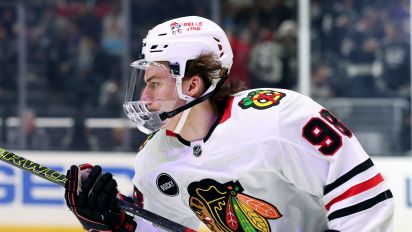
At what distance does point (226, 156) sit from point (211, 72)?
258mm

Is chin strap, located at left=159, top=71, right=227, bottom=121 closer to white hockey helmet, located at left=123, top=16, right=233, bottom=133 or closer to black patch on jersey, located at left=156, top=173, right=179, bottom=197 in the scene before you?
white hockey helmet, located at left=123, top=16, right=233, bottom=133

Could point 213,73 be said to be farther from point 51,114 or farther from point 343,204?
point 51,114

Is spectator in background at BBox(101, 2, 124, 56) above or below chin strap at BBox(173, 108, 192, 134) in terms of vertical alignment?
below

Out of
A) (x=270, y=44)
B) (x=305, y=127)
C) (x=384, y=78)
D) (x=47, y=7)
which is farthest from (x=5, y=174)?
(x=305, y=127)

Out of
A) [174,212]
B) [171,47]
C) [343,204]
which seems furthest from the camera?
[174,212]

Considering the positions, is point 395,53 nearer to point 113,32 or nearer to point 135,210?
point 113,32

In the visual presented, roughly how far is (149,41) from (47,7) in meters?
2.97

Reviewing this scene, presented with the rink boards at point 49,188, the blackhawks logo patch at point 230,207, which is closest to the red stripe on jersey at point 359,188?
the blackhawks logo patch at point 230,207

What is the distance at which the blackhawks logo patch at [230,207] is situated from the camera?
105 inches

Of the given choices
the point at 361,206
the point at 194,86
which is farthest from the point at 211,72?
the point at 361,206

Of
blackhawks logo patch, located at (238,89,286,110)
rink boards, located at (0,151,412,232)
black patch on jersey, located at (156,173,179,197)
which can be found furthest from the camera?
rink boards, located at (0,151,412,232)

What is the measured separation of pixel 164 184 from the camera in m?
2.82

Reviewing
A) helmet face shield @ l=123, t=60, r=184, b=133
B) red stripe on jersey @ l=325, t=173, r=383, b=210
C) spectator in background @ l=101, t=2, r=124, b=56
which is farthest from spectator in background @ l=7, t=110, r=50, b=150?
red stripe on jersey @ l=325, t=173, r=383, b=210

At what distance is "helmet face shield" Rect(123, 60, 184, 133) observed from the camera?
8.92ft
